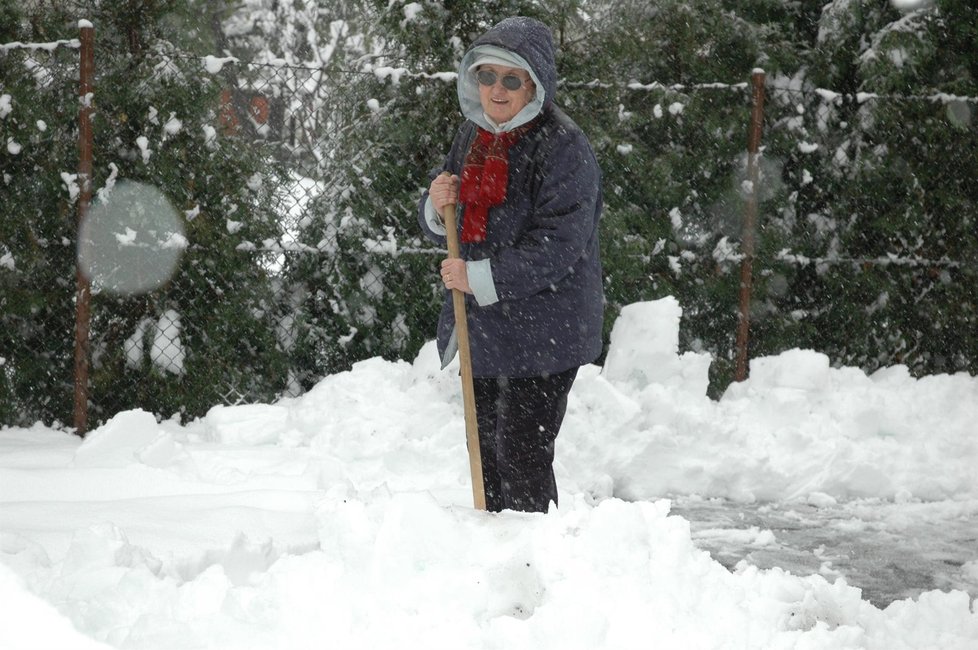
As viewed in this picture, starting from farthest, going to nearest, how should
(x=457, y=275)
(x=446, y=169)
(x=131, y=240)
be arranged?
1. (x=131, y=240)
2. (x=446, y=169)
3. (x=457, y=275)

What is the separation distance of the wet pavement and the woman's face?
2.02 metres

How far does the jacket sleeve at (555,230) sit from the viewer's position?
3.03 m

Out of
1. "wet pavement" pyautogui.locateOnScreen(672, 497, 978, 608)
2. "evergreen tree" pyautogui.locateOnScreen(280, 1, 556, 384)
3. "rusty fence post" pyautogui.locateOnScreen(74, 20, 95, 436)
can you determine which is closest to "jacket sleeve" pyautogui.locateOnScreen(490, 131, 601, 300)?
"wet pavement" pyautogui.locateOnScreen(672, 497, 978, 608)

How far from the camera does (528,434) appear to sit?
3232 millimetres

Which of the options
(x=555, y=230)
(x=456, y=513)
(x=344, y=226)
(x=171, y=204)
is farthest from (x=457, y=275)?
(x=171, y=204)

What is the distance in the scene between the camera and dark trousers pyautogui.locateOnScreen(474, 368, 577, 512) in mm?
3232

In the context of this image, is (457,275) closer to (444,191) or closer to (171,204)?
(444,191)

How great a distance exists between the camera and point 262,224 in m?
5.51

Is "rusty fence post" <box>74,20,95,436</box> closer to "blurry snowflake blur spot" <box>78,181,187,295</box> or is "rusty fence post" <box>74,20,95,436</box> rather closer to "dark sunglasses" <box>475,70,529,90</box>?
"blurry snowflake blur spot" <box>78,181,187,295</box>

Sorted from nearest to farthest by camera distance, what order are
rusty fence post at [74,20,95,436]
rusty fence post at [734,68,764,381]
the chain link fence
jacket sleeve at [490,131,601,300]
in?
jacket sleeve at [490,131,601,300] < rusty fence post at [74,20,95,436] < the chain link fence < rusty fence post at [734,68,764,381]

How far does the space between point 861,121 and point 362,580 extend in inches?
204

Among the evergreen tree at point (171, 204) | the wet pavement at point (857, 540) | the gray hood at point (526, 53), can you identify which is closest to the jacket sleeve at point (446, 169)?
the gray hood at point (526, 53)

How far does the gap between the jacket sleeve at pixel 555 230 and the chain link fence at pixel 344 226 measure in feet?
8.57

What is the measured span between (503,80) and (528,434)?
1.10 m
